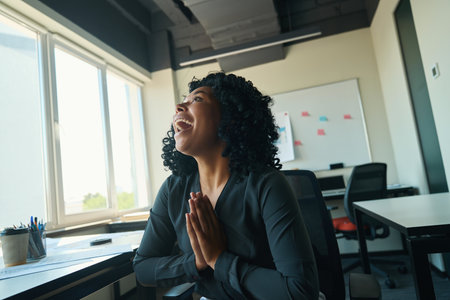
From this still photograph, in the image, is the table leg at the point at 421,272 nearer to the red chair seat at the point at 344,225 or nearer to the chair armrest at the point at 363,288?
the chair armrest at the point at 363,288

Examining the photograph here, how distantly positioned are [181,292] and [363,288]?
55cm

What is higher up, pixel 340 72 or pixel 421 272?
pixel 340 72

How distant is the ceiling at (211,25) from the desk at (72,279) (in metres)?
2.40

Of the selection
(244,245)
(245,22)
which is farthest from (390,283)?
(245,22)

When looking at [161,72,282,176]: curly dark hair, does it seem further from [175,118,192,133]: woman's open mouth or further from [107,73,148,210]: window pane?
[107,73,148,210]: window pane

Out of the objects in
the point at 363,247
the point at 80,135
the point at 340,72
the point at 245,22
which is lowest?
the point at 363,247

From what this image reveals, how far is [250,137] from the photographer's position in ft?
3.16

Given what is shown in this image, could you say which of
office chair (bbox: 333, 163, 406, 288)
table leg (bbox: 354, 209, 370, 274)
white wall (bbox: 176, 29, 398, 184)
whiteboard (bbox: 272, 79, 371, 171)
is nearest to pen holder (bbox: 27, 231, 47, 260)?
table leg (bbox: 354, 209, 370, 274)

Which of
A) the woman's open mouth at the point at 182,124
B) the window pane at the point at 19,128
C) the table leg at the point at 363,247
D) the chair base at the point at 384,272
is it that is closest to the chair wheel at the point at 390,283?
the chair base at the point at 384,272

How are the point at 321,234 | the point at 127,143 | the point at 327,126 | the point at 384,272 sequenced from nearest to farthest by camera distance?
the point at 321,234 < the point at 384,272 < the point at 327,126 < the point at 127,143

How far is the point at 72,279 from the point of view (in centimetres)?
87

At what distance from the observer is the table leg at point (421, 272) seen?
0.99 meters

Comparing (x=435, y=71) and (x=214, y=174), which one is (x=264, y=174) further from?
(x=435, y=71)

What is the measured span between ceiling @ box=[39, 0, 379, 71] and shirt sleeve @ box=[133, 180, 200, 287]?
7.82 feet
